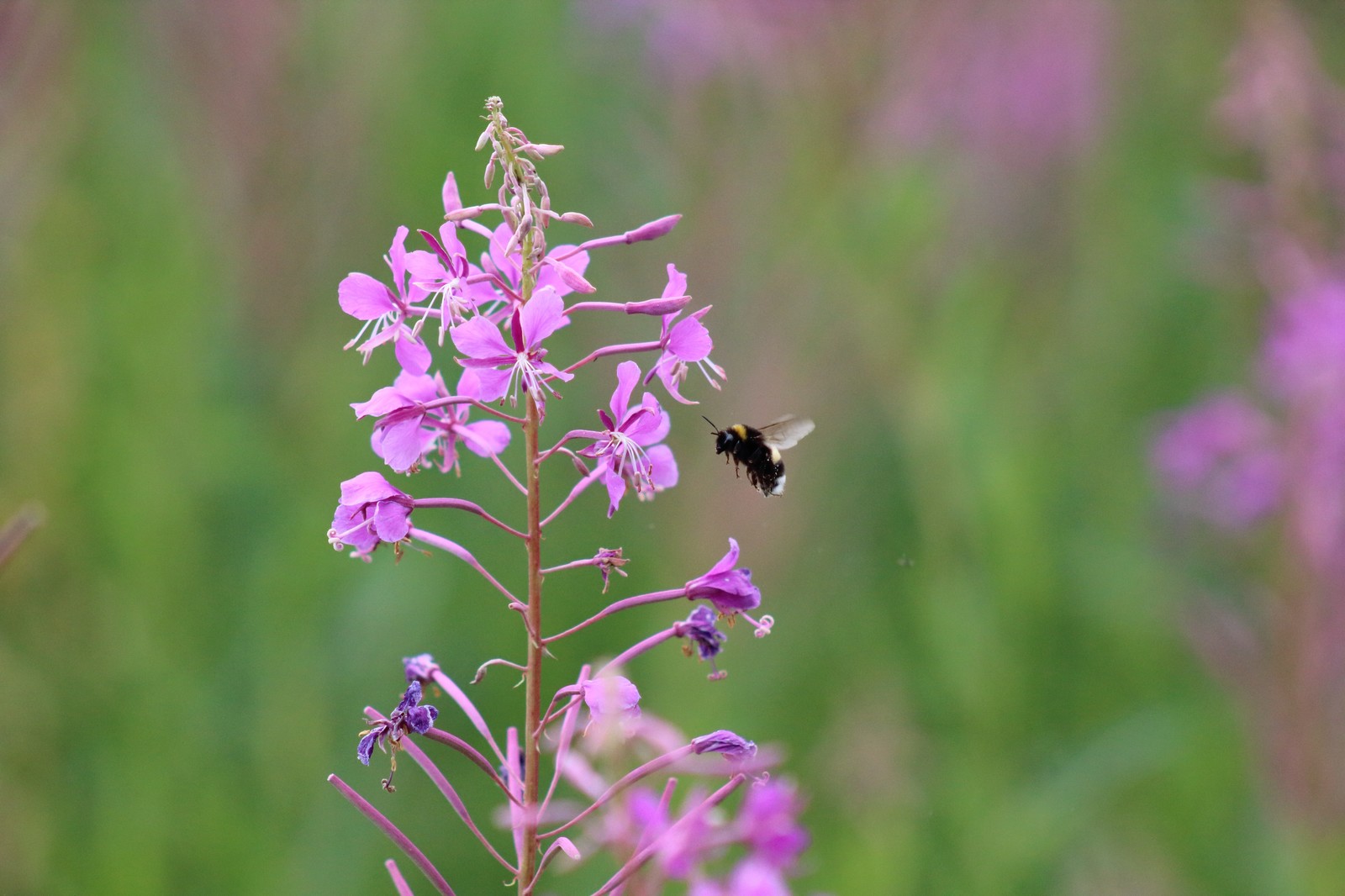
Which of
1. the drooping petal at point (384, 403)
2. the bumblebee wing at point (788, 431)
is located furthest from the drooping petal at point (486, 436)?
the bumblebee wing at point (788, 431)

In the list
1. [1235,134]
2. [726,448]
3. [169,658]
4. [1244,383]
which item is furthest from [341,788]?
[1244,383]

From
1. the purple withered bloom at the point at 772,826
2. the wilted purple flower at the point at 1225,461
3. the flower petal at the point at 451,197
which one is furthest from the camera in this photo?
the wilted purple flower at the point at 1225,461

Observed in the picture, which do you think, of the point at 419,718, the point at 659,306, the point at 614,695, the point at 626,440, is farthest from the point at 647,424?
the point at 419,718

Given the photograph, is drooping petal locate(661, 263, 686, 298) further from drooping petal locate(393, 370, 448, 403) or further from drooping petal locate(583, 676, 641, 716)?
drooping petal locate(583, 676, 641, 716)

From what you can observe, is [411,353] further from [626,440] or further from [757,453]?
[757,453]

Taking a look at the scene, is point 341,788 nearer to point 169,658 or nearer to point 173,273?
point 169,658

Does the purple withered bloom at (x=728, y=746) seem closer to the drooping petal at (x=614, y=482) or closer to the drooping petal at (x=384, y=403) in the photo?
the drooping petal at (x=614, y=482)

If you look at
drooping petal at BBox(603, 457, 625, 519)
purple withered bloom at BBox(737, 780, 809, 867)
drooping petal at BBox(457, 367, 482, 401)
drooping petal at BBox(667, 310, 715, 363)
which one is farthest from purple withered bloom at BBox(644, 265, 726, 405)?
purple withered bloom at BBox(737, 780, 809, 867)
